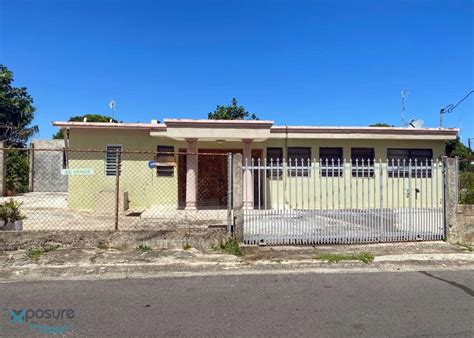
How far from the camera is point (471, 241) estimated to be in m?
8.38

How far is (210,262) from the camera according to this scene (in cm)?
674

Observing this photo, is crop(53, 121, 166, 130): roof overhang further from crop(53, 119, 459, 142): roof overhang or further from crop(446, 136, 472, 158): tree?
crop(446, 136, 472, 158): tree

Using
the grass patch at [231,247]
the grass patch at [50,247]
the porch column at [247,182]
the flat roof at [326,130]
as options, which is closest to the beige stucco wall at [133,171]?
the flat roof at [326,130]

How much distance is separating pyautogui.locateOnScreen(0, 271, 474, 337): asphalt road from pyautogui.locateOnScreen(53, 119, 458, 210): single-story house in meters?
8.81

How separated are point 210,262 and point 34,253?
325cm

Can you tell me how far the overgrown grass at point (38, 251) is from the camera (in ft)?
22.6

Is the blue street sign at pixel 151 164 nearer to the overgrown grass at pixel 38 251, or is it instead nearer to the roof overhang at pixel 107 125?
the roof overhang at pixel 107 125

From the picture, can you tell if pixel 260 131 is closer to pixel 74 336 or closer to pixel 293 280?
pixel 293 280

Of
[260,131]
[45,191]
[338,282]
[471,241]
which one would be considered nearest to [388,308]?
[338,282]

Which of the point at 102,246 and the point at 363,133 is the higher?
the point at 363,133

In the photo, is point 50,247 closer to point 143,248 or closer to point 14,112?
point 143,248

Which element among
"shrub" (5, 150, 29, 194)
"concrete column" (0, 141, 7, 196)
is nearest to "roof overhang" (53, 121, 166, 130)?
"concrete column" (0, 141, 7, 196)

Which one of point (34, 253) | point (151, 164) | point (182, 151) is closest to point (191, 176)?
point (182, 151)

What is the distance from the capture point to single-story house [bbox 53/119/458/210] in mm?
14492
